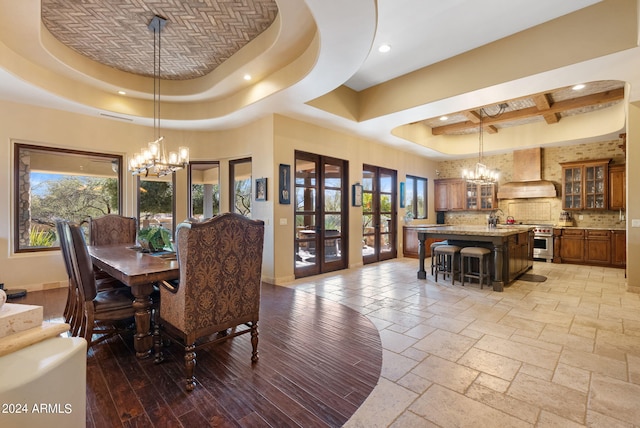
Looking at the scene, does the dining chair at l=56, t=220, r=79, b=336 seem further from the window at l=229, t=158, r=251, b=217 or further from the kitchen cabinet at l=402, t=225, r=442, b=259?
the kitchen cabinet at l=402, t=225, r=442, b=259

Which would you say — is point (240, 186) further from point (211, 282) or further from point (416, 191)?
point (416, 191)

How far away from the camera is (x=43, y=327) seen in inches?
44.9

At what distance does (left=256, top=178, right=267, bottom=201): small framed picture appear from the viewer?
540 cm

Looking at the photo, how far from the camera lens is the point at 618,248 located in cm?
655

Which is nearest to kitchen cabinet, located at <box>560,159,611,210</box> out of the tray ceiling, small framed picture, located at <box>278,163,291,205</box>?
small framed picture, located at <box>278,163,291,205</box>

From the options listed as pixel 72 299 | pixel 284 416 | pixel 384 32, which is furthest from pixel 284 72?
pixel 284 416

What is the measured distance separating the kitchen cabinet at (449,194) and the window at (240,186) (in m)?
6.45

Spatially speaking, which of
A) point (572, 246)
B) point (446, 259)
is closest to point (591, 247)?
point (572, 246)

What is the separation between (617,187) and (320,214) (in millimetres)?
6877

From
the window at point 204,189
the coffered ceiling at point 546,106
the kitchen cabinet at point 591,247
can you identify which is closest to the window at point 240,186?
the window at point 204,189

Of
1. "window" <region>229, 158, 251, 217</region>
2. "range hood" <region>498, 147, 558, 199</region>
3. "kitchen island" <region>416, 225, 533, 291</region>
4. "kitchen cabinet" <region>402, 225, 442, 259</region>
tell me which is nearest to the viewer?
"kitchen island" <region>416, 225, 533, 291</region>

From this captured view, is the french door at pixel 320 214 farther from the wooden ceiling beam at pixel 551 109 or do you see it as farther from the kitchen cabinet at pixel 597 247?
the kitchen cabinet at pixel 597 247

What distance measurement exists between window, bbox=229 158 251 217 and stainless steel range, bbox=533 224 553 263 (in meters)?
7.04

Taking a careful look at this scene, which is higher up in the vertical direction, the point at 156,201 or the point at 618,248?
the point at 156,201
